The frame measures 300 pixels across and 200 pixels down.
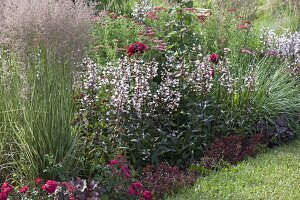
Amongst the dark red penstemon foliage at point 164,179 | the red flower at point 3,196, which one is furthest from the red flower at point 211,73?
the red flower at point 3,196

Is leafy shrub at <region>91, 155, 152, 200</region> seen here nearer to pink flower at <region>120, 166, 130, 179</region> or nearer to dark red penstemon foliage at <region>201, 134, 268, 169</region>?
pink flower at <region>120, 166, 130, 179</region>

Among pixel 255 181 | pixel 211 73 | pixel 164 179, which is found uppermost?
pixel 211 73

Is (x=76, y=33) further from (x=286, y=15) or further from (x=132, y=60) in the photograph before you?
(x=286, y=15)

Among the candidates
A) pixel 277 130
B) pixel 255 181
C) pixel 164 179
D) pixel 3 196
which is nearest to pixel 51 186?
pixel 3 196

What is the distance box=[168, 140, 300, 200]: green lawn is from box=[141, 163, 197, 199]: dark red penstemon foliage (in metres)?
0.09

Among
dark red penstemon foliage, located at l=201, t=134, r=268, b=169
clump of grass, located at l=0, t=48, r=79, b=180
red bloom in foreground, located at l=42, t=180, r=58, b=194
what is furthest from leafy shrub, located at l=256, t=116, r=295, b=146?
red bloom in foreground, located at l=42, t=180, r=58, b=194

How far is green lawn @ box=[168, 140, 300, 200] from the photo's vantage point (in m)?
4.78

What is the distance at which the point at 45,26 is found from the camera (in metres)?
4.10

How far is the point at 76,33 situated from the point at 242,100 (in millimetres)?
2622

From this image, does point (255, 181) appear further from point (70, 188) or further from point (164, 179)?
point (70, 188)

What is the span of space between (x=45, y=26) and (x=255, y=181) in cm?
234

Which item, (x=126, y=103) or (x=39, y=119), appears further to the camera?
(x=126, y=103)

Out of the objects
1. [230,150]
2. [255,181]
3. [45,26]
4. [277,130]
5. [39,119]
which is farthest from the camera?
[277,130]

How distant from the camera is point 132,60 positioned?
18.9ft
